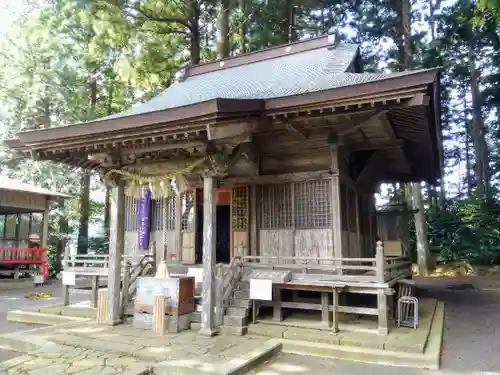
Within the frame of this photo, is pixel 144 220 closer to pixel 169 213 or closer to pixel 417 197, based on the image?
pixel 169 213

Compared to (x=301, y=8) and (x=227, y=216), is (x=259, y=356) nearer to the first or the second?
(x=227, y=216)

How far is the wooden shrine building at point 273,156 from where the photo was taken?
21.1ft

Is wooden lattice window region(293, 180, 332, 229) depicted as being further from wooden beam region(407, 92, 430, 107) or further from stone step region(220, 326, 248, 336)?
wooden beam region(407, 92, 430, 107)

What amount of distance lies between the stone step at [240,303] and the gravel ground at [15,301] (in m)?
3.59

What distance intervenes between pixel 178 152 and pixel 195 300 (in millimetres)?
2835

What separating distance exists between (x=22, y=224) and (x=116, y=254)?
1452 centimetres

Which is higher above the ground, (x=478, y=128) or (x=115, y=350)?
(x=478, y=128)

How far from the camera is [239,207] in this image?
912 cm

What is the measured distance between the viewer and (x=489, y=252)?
18188 millimetres

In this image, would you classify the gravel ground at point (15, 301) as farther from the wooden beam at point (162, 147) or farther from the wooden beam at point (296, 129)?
the wooden beam at point (296, 129)

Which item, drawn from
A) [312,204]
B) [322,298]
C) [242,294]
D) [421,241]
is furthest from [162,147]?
[421,241]

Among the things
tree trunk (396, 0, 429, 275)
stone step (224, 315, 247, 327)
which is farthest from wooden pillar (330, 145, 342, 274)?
tree trunk (396, 0, 429, 275)

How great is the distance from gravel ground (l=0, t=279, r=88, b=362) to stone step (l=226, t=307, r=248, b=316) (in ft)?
11.4

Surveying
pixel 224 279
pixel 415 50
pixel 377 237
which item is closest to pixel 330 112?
pixel 224 279
